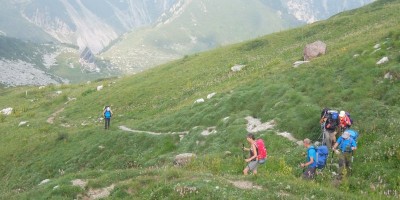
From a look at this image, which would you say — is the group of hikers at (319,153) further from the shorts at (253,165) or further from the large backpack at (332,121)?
the large backpack at (332,121)

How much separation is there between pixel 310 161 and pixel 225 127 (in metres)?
14.4

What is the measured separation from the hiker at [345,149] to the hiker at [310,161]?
1.24 metres

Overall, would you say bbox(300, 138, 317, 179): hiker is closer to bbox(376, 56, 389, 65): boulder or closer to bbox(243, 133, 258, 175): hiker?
bbox(243, 133, 258, 175): hiker

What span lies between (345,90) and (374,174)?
1192 cm

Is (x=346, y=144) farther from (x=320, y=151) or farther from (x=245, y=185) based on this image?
(x=245, y=185)

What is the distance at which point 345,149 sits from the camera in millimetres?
19438

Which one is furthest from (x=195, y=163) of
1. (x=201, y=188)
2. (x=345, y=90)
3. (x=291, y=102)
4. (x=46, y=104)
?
(x=46, y=104)

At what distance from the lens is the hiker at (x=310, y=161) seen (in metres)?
19.3

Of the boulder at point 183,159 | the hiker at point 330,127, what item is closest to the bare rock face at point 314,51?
the hiker at point 330,127

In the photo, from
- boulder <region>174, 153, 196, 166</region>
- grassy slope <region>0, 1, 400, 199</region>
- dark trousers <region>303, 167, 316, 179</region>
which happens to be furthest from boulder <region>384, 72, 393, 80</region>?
boulder <region>174, 153, 196, 166</region>

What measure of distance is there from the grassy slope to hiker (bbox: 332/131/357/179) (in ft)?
2.38

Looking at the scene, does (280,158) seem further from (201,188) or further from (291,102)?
(291,102)

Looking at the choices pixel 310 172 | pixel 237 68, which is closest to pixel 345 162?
pixel 310 172

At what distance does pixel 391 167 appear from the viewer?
1942 centimetres
